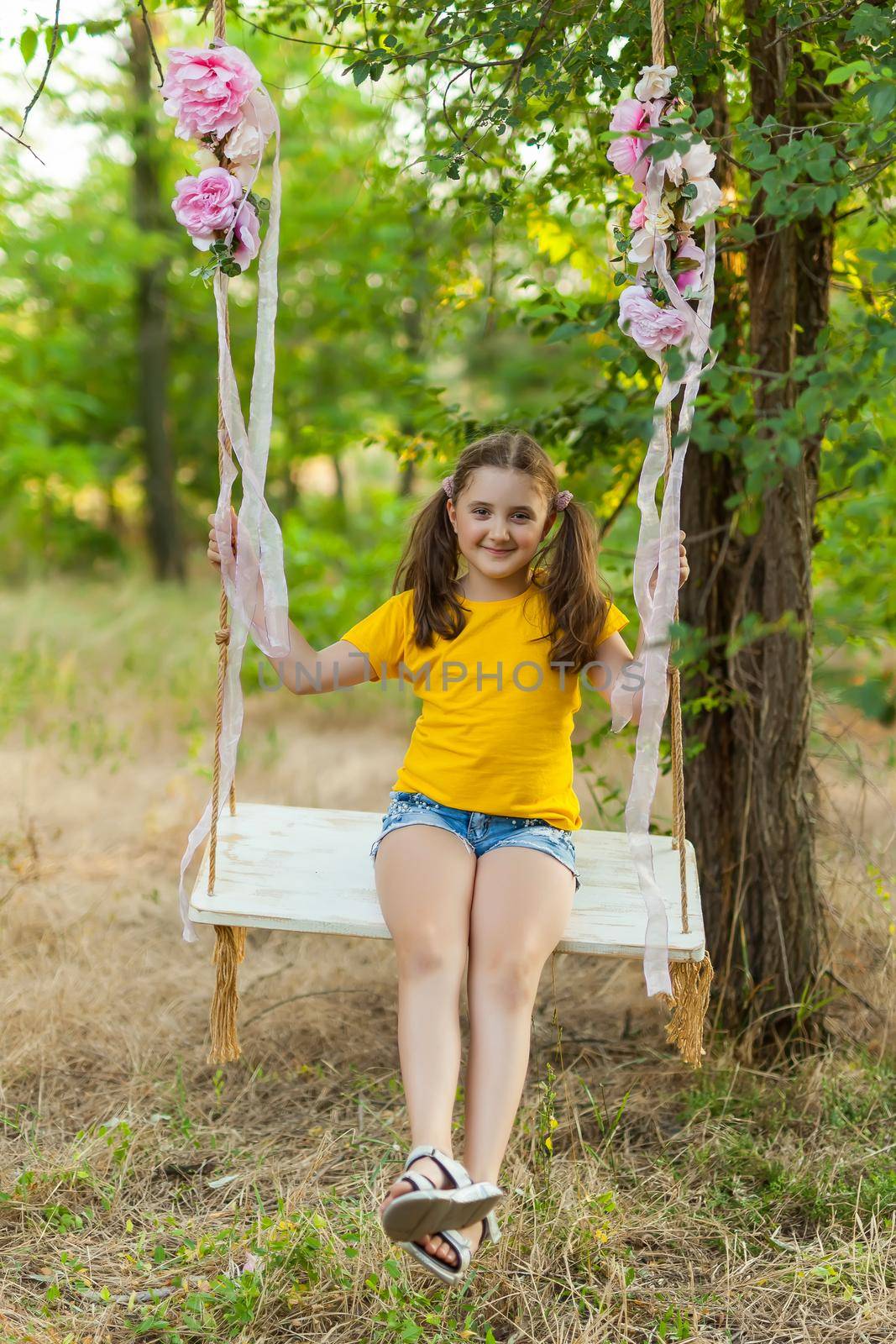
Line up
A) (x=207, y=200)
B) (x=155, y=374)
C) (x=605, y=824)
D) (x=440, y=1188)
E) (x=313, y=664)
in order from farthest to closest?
(x=155, y=374) → (x=605, y=824) → (x=313, y=664) → (x=207, y=200) → (x=440, y=1188)

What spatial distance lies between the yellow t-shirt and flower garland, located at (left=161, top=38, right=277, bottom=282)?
2.88ft

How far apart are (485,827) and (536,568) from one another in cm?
62

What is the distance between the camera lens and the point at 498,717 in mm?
2428

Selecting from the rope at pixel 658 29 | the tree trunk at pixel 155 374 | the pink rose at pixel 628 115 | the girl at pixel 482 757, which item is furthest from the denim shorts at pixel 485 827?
the tree trunk at pixel 155 374

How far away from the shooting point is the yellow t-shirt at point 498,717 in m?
2.39

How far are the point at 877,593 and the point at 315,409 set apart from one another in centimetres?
751

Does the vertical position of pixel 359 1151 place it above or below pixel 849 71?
below

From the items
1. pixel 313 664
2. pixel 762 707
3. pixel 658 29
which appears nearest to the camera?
pixel 658 29

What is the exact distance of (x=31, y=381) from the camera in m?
8.91

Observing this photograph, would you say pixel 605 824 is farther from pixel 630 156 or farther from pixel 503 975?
pixel 630 156

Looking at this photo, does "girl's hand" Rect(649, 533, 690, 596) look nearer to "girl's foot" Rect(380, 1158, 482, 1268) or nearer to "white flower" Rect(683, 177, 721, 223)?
"white flower" Rect(683, 177, 721, 223)

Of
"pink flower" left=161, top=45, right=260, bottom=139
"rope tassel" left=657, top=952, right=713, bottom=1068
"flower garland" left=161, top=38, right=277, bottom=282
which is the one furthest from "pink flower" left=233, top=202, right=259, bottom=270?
"rope tassel" left=657, top=952, right=713, bottom=1068

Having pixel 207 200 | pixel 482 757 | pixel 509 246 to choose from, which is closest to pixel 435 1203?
pixel 482 757

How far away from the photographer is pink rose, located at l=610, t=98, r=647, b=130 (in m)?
2.02
